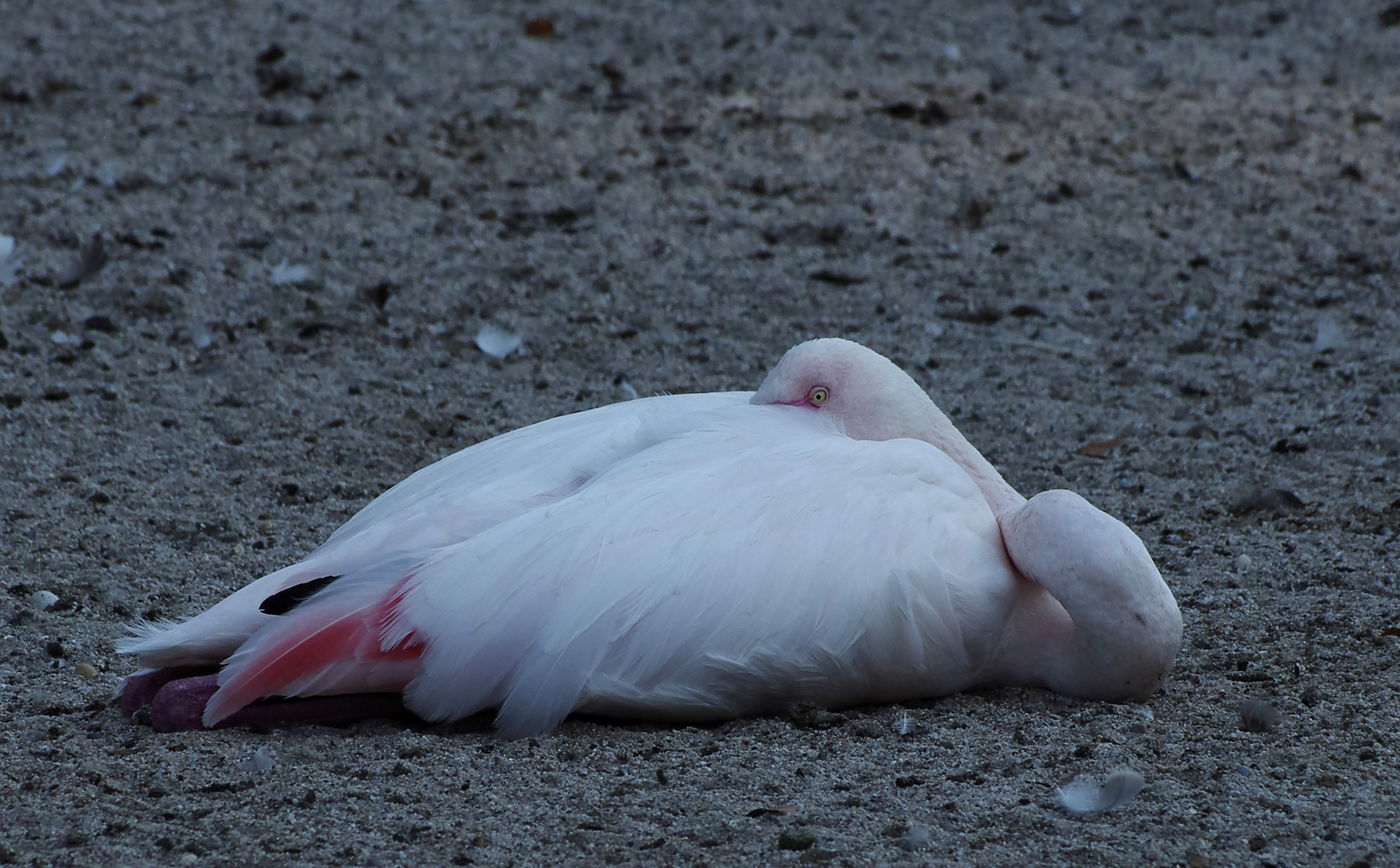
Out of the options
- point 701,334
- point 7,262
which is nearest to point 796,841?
point 701,334

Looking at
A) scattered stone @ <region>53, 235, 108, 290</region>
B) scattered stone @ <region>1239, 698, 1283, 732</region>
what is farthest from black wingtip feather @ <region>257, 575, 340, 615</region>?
scattered stone @ <region>53, 235, 108, 290</region>

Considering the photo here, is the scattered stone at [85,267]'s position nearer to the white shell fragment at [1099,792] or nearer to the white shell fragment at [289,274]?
the white shell fragment at [289,274]

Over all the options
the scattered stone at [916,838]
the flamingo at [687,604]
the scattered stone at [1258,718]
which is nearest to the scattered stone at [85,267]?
the flamingo at [687,604]

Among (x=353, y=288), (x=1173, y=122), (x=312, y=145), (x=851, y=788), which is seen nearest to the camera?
(x=851, y=788)

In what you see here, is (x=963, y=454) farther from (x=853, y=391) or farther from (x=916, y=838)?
(x=916, y=838)

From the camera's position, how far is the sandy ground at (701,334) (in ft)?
7.64

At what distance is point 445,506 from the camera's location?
2.78 m

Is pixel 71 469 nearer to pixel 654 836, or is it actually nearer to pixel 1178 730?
pixel 654 836

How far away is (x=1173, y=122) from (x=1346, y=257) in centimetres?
127

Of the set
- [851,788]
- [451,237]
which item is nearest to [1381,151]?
[451,237]

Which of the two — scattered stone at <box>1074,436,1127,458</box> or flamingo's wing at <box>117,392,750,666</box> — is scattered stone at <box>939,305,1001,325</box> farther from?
flamingo's wing at <box>117,392,750,666</box>

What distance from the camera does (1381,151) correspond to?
6.11 meters

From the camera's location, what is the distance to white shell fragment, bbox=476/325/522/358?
15.4 feet

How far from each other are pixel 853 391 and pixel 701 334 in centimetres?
182
